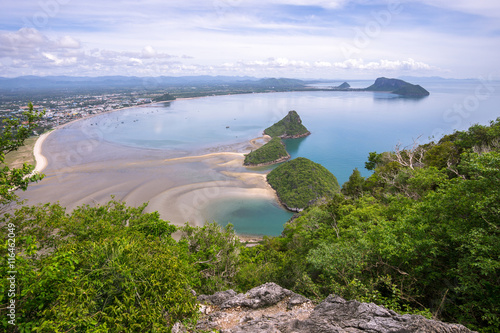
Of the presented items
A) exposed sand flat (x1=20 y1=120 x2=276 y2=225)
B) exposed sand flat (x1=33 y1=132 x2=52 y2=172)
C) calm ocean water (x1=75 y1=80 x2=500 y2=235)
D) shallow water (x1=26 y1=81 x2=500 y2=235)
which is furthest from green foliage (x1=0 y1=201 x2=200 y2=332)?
exposed sand flat (x1=33 y1=132 x2=52 y2=172)

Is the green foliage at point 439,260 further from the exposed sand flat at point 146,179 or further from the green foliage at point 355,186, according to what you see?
the exposed sand flat at point 146,179

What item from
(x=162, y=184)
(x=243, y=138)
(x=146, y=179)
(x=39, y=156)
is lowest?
(x=162, y=184)

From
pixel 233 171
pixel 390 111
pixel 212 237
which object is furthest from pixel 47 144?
pixel 390 111

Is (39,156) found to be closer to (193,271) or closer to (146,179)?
(146,179)

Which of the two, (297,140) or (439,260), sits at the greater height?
(439,260)

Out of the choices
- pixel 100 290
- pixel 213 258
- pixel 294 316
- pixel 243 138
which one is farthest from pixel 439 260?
pixel 243 138

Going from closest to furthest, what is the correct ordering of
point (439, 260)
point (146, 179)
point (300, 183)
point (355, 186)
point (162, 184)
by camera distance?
point (439, 260) → point (355, 186) → point (300, 183) → point (162, 184) → point (146, 179)
